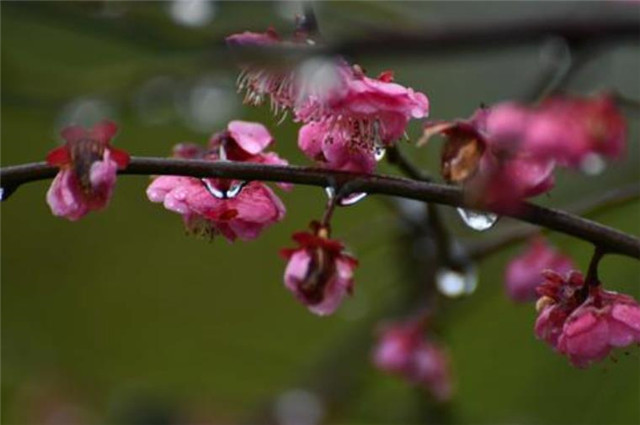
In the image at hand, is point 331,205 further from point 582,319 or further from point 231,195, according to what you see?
point 582,319

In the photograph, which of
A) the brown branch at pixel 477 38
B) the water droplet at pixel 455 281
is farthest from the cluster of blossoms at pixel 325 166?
the water droplet at pixel 455 281

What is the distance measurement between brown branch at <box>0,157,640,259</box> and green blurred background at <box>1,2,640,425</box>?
4.81 ft

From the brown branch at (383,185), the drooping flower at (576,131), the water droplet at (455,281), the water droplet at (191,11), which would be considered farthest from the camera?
the water droplet at (191,11)

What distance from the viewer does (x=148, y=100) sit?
6.20ft

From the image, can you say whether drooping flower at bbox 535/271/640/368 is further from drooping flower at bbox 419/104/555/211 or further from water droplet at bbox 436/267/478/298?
water droplet at bbox 436/267/478/298

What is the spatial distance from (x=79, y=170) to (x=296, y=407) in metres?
1.54

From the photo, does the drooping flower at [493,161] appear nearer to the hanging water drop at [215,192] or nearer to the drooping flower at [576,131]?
the drooping flower at [576,131]

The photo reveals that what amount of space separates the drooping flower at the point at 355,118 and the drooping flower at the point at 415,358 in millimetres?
938

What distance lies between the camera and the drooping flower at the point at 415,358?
204cm

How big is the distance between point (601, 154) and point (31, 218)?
8.24 feet

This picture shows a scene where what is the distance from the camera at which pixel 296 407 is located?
2.54 meters

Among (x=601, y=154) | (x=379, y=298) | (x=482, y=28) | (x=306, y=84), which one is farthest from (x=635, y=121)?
(x=482, y=28)

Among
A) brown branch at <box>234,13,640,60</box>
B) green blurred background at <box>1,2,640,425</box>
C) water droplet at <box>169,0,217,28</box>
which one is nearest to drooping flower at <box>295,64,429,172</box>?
brown branch at <box>234,13,640,60</box>

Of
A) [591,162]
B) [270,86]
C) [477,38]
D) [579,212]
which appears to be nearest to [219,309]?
[579,212]
